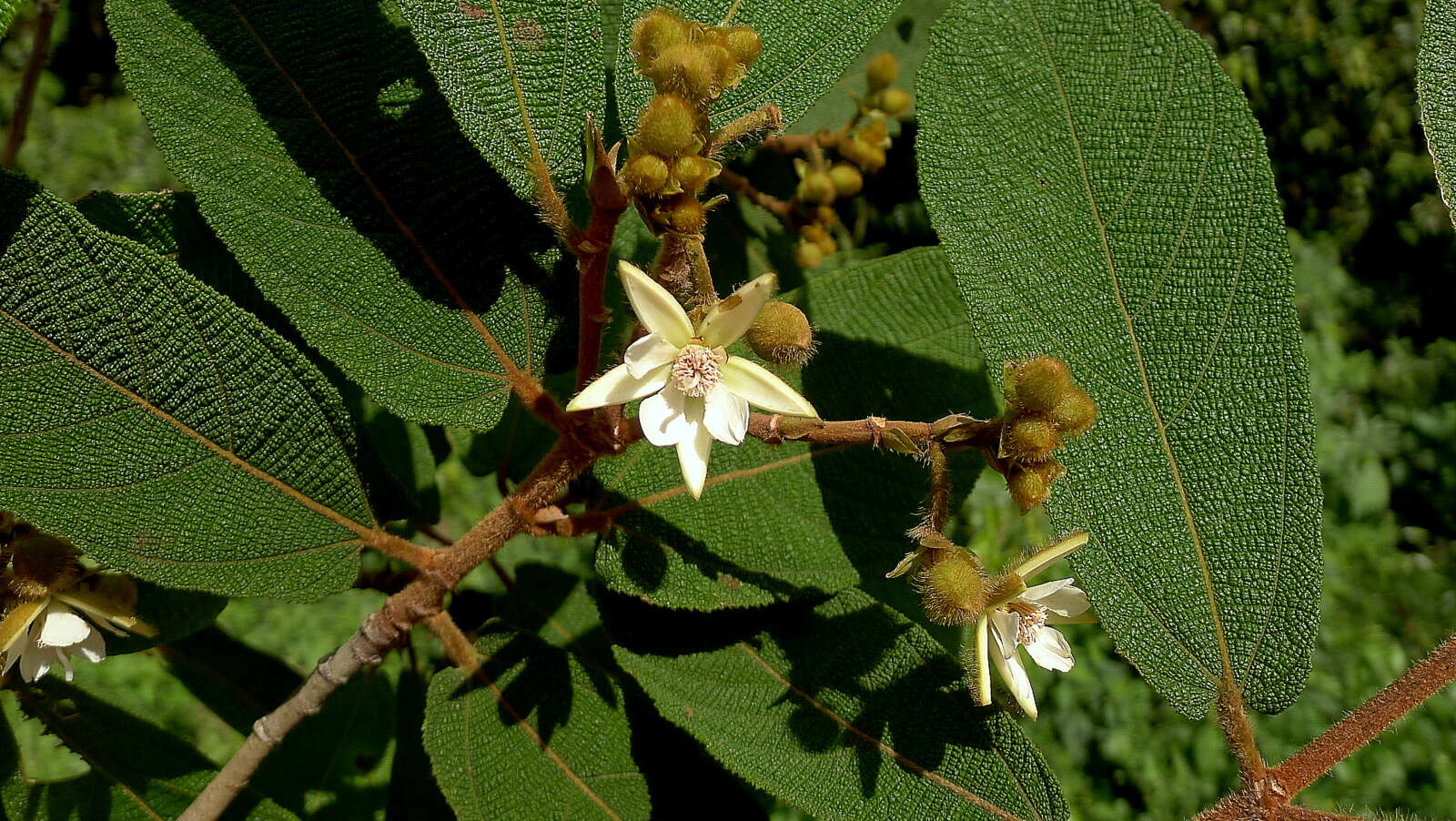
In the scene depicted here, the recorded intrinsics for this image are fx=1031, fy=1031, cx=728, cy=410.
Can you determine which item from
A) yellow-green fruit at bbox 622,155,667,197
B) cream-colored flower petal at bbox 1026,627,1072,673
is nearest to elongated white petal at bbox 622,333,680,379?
yellow-green fruit at bbox 622,155,667,197

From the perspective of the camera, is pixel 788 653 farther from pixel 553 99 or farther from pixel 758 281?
pixel 553 99

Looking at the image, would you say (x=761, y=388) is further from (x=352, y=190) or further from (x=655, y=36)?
(x=352, y=190)

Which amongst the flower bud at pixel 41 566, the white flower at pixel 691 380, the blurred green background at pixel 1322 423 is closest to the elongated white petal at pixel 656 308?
the white flower at pixel 691 380

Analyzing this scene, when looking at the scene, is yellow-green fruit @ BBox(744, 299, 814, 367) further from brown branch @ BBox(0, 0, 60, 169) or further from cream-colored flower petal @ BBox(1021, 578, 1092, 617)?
brown branch @ BBox(0, 0, 60, 169)

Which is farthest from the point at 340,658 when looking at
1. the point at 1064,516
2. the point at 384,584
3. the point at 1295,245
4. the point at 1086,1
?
the point at 1295,245

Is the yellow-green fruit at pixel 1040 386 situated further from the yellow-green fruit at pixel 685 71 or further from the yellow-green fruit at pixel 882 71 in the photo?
the yellow-green fruit at pixel 882 71

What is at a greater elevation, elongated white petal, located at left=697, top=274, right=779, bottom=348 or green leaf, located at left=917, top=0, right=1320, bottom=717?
elongated white petal, located at left=697, top=274, right=779, bottom=348
